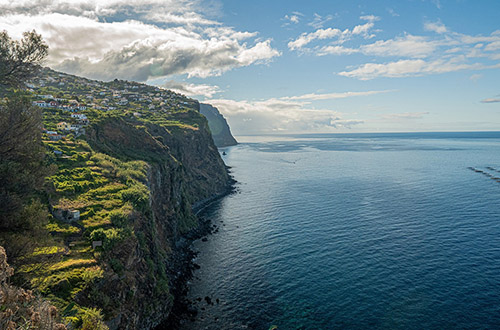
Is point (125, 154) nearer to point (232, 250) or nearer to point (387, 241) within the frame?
point (232, 250)

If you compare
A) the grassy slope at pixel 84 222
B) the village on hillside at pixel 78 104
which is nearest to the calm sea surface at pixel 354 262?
the grassy slope at pixel 84 222

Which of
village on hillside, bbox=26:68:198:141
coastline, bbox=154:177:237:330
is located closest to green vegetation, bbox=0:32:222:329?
village on hillside, bbox=26:68:198:141

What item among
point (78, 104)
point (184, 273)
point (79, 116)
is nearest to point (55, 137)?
point (79, 116)

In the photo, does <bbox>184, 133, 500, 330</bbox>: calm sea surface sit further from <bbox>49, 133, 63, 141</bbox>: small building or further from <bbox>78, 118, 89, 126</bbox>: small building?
<bbox>78, 118, 89, 126</bbox>: small building

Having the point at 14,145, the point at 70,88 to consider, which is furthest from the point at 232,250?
the point at 70,88

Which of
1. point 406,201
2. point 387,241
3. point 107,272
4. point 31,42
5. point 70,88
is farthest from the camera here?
point 70,88

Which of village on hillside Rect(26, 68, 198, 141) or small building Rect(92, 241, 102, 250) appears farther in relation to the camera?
village on hillside Rect(26, 68, 198, 141)
